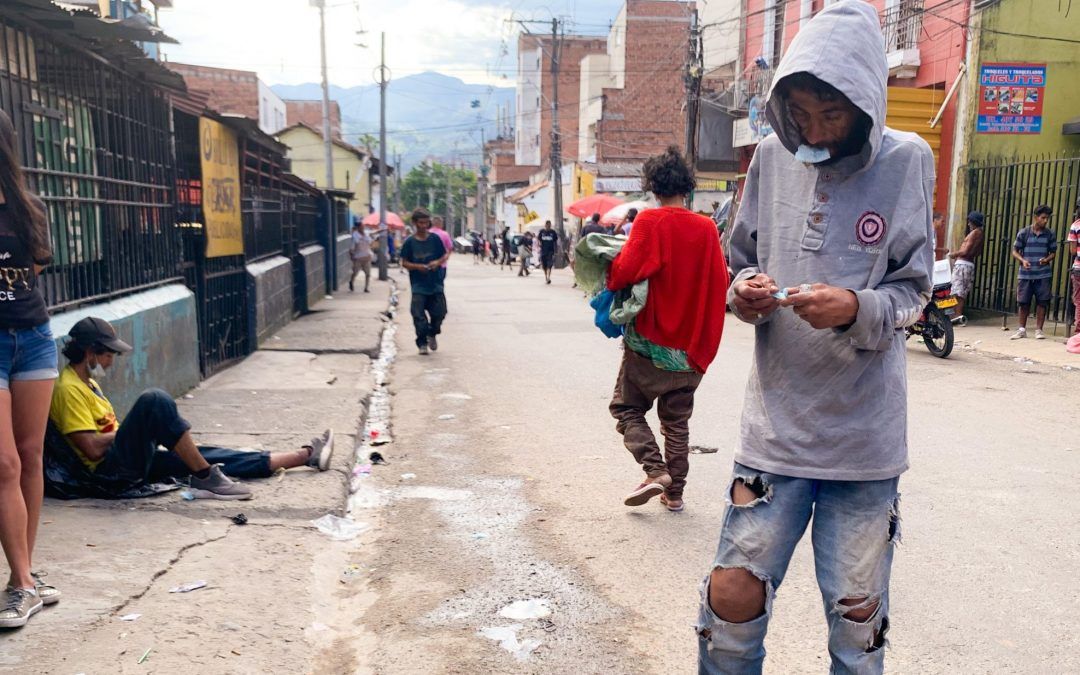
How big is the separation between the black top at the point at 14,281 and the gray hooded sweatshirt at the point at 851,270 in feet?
8.53

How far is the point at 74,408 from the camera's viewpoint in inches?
178

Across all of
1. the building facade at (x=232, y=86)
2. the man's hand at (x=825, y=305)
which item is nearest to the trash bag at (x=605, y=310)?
the man's hand at (x=825, y=305)

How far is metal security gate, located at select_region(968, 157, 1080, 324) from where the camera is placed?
13312mm

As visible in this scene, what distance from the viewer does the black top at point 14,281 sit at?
10.7 ft

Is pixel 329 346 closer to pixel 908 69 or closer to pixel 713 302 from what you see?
pixel 713 302

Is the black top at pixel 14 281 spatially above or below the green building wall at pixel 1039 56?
below

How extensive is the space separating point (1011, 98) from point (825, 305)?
14.3 metres

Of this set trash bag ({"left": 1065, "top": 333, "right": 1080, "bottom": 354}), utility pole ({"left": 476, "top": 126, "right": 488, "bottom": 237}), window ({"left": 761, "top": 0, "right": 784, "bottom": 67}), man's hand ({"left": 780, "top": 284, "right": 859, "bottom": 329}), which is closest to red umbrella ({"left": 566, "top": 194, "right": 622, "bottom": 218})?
window ({"left": 761, "top": 0, "right": 784, "bottom": 67})

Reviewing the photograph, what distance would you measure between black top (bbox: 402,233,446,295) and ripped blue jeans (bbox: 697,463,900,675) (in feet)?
29.1

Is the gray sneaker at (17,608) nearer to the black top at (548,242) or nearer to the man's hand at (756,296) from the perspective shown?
the man's hand at (756,296)

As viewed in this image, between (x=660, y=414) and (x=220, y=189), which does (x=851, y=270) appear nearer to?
(x=660, y=414)

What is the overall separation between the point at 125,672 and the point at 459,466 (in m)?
3.20

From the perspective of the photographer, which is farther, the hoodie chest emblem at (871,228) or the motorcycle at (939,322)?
the motorcycle at (939,322)

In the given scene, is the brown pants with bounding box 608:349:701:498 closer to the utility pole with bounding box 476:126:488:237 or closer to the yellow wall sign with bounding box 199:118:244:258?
the yellow wall sign with bounding box 199:118:244:258
